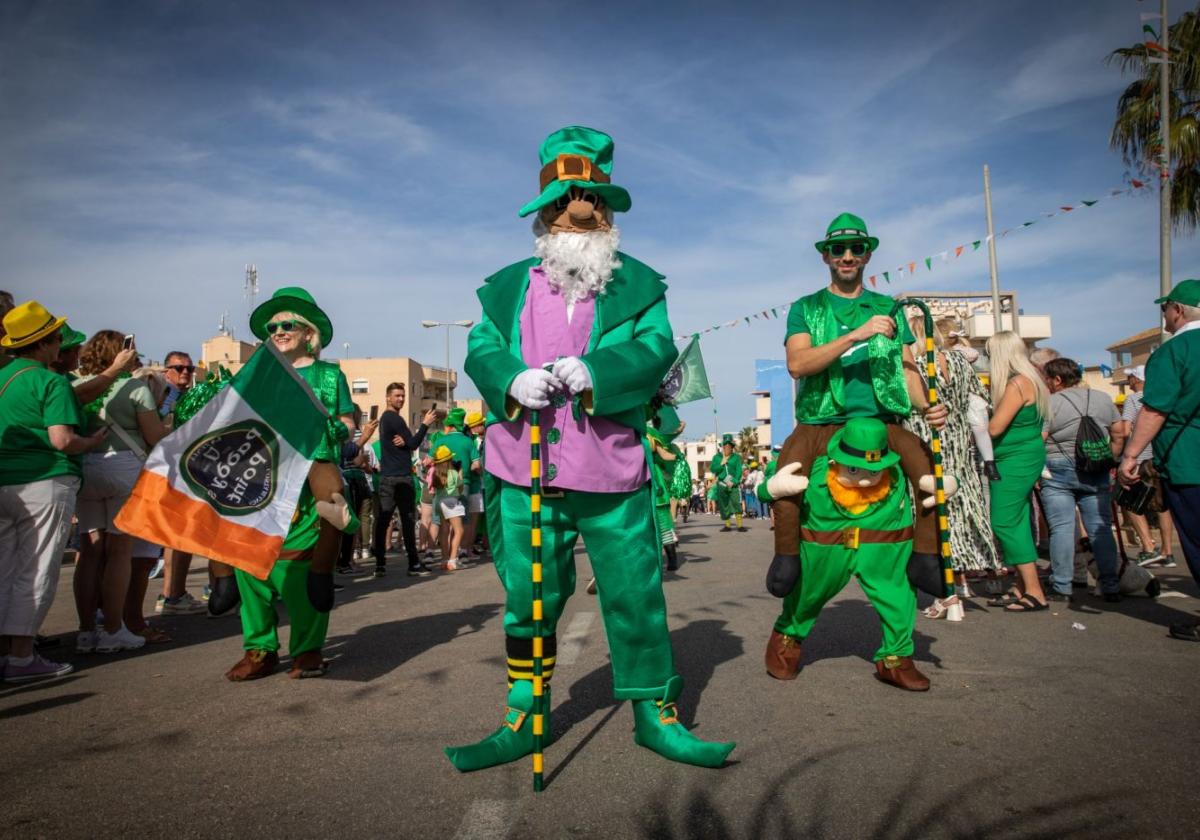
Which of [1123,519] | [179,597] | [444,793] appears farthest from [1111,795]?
[1123,519]

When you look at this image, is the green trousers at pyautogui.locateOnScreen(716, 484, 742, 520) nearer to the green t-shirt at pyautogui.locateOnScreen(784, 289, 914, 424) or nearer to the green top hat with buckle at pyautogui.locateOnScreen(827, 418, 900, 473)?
the green t-shirt at pyautogui.locateOnScreen(784, 289, 914, 424)

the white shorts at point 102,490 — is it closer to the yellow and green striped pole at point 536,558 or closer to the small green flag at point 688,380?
the yellow and green striped pole at point 536,558

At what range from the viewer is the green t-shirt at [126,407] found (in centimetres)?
567

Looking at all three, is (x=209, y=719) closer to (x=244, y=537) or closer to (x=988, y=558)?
(x=244, y=537)

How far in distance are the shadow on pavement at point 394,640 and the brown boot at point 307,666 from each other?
80 mm

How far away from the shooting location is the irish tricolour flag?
4191 mm

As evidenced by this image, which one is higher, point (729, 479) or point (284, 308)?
point (284, 308)

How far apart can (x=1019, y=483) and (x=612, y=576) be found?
4378mm

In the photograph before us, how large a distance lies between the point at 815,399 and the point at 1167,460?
8.05 ft

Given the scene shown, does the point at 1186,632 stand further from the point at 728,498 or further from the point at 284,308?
the point at 728,498

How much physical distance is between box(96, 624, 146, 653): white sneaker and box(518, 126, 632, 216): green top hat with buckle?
4246mm

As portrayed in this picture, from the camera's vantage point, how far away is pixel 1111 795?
265cm

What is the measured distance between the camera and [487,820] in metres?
2.55

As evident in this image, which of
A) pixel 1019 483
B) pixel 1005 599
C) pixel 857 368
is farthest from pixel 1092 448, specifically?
pixel 857 368
